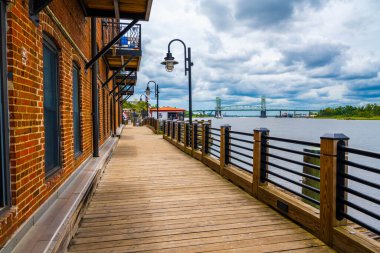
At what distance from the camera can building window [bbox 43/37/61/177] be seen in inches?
182

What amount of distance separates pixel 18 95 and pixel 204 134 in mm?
7492

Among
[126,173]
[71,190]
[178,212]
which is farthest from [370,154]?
[126,173]

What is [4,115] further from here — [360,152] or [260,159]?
[260,159]

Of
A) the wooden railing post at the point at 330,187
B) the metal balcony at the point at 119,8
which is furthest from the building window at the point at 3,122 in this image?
the metal balcony at the point at 119,8

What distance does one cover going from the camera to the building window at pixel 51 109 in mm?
4613

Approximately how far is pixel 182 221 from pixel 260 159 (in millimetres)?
2076

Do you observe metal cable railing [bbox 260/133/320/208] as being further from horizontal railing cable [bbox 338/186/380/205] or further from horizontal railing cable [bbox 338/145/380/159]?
horizontal railing cable [bbox 338/145/380/159]

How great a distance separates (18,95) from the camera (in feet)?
10.2

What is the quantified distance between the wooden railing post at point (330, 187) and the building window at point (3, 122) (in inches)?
144

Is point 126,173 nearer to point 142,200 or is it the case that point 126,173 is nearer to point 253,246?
point 142,200

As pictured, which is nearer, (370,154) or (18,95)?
(18,95)

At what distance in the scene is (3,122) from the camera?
2.83m

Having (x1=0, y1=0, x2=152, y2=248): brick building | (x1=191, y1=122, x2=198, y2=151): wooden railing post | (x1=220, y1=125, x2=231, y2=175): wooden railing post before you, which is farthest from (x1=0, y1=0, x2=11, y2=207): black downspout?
(x1=191, y1=122, x2=198, y2=151): wooden railing post

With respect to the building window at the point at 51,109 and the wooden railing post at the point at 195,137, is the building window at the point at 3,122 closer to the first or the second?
the building window at the point at 51,109
